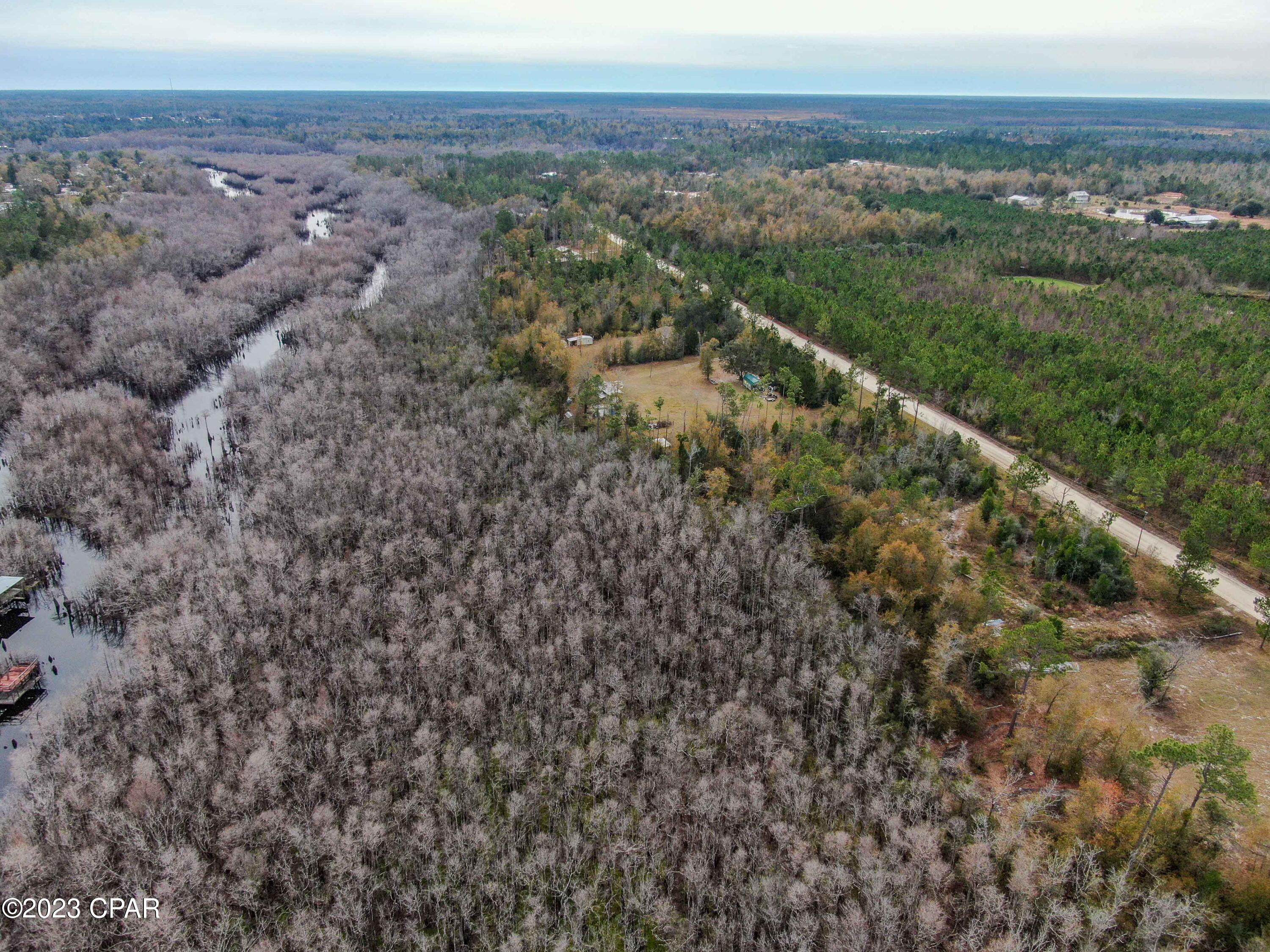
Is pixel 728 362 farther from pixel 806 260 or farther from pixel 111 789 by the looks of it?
pixel 111 789

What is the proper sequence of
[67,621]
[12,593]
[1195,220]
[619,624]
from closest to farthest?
1. [619,624]
2. [12,593]
3. [67,621]
4. [1195,220]

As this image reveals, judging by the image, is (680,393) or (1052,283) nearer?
(680,393)

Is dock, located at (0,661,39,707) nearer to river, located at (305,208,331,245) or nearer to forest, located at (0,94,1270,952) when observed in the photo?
forest, located at (0,94,1270,952)

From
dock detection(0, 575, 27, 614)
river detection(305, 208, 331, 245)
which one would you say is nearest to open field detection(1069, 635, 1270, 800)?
dock detection(0, 575, 27, 614)

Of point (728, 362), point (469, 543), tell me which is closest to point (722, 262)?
point (728, 362)

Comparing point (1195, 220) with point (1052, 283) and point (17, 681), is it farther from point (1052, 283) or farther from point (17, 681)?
point (17, 681)

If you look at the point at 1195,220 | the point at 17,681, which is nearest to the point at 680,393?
the point at 17,681
